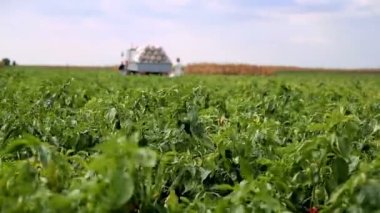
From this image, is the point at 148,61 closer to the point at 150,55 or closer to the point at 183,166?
the point at 150,55

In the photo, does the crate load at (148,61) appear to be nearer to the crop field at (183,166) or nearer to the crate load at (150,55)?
the crate load at (150,55)

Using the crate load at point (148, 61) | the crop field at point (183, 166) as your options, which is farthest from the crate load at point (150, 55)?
the crop field at point (183, 166)

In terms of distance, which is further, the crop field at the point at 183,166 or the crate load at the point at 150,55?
the crate load at the point at 150,55

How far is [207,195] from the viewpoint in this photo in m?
2.88

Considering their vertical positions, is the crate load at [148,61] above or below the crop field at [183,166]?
below

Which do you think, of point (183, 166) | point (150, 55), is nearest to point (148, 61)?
point (150, 55)

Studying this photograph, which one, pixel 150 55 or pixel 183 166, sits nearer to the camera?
pixel 183 166

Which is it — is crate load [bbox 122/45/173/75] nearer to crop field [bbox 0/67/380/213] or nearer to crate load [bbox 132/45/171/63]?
crate load [bbox 132/45/171/63]

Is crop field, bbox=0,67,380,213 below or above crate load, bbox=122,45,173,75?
above

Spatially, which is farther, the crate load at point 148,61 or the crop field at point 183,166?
the crate load at point 148,61

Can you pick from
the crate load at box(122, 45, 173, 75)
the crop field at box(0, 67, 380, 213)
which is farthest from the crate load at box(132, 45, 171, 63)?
the crop field at box(0, 67, 380, 213)

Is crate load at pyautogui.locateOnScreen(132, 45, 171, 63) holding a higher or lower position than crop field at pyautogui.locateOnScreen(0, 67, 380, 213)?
lower

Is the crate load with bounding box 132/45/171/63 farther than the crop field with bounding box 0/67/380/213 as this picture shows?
Yes

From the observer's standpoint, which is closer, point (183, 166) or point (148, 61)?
point (183, 166)
